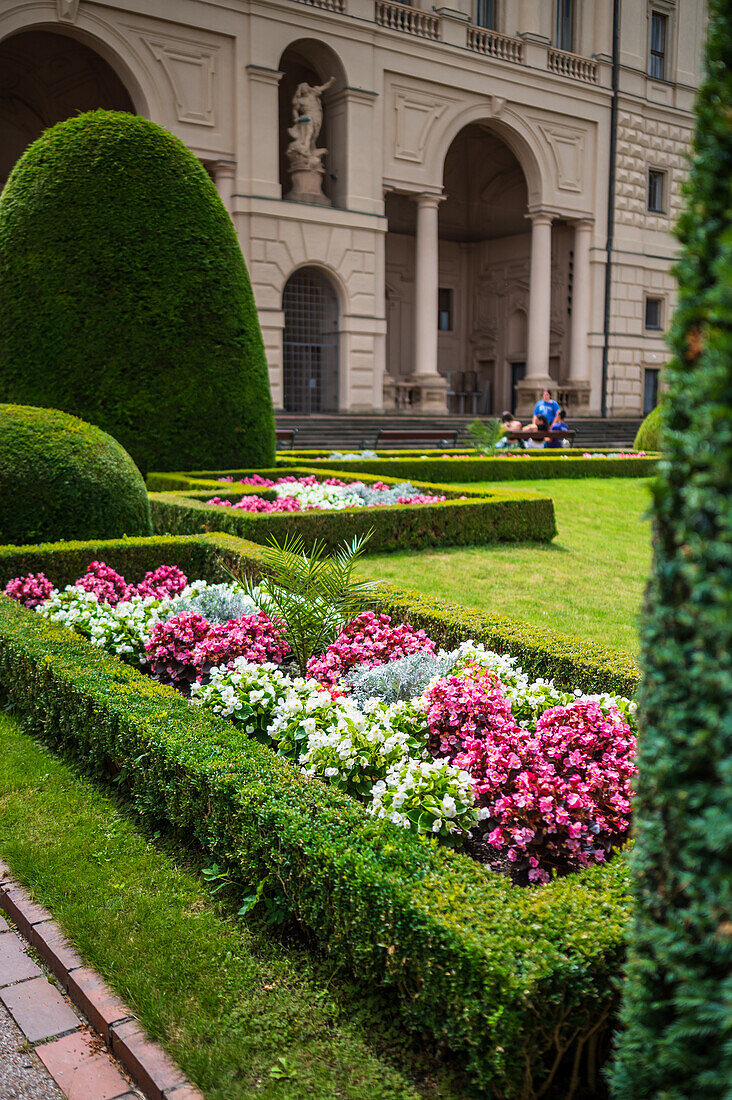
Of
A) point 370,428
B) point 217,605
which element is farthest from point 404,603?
point 370,428

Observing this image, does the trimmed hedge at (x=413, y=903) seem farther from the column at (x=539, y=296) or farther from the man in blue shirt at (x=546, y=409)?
Result: the column at (x=539, y=296)

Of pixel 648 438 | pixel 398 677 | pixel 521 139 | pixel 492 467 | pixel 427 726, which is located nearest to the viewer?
pixel 427 726

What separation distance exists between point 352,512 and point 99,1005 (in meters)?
6.42

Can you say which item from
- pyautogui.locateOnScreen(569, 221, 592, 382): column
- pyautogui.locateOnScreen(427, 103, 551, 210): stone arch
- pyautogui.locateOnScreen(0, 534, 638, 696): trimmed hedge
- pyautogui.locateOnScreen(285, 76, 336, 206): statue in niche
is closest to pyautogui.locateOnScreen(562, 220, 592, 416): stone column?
pyautogui.locateOnScreen(569, 221, 592, 382): column

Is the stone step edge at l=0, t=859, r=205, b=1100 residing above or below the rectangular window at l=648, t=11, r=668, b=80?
below

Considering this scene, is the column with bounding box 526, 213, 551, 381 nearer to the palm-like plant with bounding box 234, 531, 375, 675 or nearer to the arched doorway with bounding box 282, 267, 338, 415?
the arched doorway with bounding box 282, 267, 338, 415

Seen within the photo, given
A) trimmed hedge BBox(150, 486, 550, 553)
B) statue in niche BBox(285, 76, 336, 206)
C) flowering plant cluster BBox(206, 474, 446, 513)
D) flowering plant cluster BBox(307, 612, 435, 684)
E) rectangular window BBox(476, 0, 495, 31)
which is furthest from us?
rectangular window BBox(476, 0, 495, 31)

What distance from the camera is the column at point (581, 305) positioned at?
3031 centimetres

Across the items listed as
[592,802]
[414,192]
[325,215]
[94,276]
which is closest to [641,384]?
[414,192]

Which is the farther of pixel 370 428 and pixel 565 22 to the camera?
pixel 565 22

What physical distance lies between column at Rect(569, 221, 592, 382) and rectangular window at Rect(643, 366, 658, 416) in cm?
296

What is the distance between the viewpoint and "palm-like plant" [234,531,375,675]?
441 centimetres

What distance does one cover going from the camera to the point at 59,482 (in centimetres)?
686

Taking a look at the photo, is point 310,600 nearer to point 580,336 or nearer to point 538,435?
point 538,435
